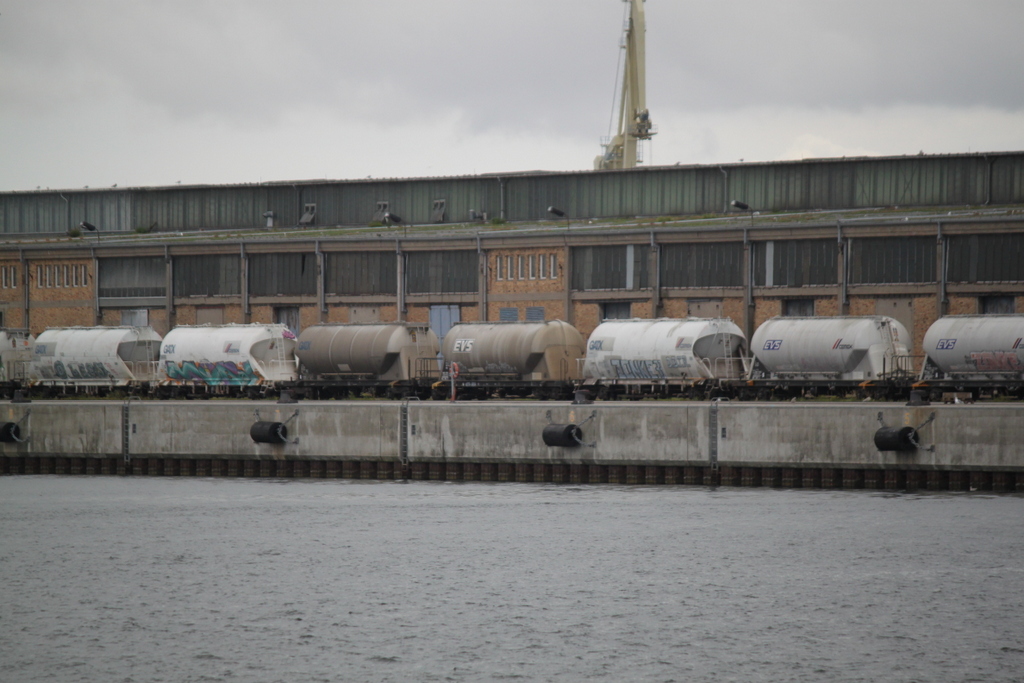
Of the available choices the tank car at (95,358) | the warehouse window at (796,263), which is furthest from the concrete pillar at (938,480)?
the tank car at (95,358)

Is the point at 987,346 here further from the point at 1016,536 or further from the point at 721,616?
the point at 721,616

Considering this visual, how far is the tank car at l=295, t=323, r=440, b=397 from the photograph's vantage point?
203 ft

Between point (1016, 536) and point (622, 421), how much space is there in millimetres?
13047

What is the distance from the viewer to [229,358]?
64312mm

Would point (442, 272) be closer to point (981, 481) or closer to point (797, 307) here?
point (797, 307)

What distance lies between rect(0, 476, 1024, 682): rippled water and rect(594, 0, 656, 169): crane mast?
60356 millimetres

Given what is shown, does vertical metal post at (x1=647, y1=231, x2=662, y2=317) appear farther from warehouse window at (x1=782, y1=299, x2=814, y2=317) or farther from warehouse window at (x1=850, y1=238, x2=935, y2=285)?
warehouse window at (x1=850, y1=238, x2=935, y2=285)

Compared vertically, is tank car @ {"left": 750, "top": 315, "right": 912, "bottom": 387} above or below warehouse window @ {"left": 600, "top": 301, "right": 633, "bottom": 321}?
below

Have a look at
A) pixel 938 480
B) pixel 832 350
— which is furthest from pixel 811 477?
pixel 832 350

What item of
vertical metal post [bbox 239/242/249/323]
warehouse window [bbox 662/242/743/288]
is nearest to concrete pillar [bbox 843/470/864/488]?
warehouse window [bbox 662/242/743/288]

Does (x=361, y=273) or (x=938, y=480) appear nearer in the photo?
(x=938, y=480)

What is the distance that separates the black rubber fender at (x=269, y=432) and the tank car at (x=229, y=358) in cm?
1775

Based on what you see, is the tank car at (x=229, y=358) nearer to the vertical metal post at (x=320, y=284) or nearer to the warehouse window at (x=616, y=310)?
the vertical metal post at (x=320, y=284)

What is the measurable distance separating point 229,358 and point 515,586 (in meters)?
37.3
